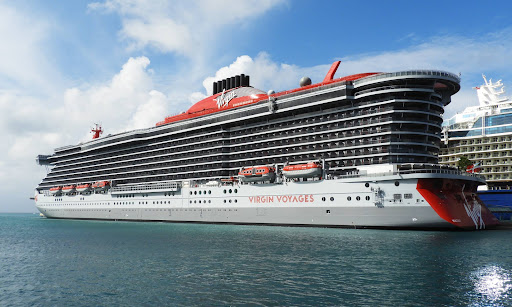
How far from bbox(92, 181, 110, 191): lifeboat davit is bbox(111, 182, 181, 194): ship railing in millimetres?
2084

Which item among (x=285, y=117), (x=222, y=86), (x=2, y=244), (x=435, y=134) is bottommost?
(x=2, y=244)

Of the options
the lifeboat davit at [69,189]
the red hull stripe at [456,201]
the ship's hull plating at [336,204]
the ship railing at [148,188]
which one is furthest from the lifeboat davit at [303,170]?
the lifeboat davit at [69,189]

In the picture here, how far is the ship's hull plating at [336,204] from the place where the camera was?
119 feet

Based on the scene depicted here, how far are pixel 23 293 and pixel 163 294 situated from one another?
22.3 feet

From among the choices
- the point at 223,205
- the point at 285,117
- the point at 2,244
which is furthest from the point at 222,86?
the point at 2,244

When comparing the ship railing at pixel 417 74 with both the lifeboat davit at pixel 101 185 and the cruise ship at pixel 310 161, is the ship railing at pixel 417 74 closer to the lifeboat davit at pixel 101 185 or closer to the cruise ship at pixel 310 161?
the cruise ship at pixel 310 161

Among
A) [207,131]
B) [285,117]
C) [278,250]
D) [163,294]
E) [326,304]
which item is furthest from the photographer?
[207,131]

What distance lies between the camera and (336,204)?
40.4 meters

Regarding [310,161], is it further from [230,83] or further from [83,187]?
[83,187]

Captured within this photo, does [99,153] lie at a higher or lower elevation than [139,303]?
higher

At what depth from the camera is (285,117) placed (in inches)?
1999

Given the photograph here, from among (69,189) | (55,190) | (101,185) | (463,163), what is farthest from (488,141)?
(55,190)

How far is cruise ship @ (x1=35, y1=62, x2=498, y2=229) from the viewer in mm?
37844

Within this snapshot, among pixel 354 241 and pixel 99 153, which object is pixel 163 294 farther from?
pixel 99 153
